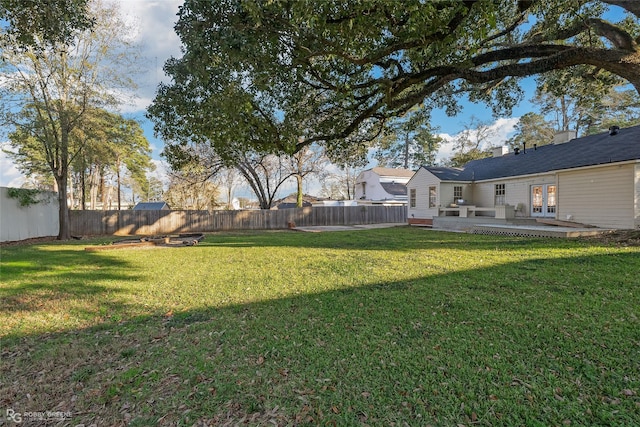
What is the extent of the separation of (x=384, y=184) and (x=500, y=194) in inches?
688

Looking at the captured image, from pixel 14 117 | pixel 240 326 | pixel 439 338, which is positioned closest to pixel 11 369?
pixel 240 326

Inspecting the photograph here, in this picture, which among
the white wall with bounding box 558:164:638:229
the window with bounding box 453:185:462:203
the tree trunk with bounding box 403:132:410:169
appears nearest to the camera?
the white wall with bounding box 558:164:638:229

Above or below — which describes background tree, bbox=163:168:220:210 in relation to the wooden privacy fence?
above

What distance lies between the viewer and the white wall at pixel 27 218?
1152 centimetres

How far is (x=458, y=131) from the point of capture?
101 feet

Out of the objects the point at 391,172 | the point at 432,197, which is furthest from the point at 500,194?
the point at 391,172

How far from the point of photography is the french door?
41.7ft

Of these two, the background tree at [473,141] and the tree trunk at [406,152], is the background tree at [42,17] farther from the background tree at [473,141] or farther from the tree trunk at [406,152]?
the tree trunk at [406,152]

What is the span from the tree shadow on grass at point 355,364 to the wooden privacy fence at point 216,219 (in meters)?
16.2

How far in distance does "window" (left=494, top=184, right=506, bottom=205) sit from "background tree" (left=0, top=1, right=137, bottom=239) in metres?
18.3

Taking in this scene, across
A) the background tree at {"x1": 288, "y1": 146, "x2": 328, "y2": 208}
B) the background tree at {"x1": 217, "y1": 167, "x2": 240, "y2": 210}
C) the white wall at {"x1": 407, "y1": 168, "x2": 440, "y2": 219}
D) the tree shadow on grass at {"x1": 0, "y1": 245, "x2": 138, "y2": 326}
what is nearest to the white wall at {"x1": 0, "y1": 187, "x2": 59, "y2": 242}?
the tree shadow on grass at {"x1": 0, "y1": 245, "x2": 138, "y2": 326}

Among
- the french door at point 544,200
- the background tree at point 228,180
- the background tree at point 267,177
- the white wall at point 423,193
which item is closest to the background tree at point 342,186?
the background tree at point 228,180

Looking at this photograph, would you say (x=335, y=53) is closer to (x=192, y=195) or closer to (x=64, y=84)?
(x=64, y=84)

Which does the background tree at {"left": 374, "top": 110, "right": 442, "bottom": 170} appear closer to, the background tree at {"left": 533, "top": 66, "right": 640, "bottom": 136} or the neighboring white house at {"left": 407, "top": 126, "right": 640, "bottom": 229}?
the background tree at {"left": 533, "top": 66, "right": 640, "bottom": 136}
